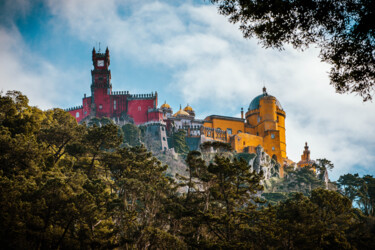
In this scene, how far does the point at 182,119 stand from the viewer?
221 ft

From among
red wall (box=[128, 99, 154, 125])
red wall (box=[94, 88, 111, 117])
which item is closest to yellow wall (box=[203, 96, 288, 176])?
red wall (box=[128, 99, 154, 125])

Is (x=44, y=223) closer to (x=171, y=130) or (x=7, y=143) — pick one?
(x=7, y=143)

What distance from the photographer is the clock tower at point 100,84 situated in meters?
64.5

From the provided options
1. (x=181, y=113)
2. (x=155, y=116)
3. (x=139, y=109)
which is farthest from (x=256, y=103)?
(x=139, y=109)

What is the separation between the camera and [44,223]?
1634cm

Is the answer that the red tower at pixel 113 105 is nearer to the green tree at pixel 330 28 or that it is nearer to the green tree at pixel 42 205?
the green tree at pixel 42 205

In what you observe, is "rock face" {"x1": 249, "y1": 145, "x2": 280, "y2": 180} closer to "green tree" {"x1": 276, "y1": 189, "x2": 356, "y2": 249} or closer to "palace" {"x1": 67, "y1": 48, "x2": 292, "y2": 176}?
"palace" {"x1": 67, "y1": 48, "x2": 292, "y2": 176}

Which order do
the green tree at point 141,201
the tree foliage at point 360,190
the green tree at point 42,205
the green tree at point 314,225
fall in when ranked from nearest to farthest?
the green tree at point 42,205 → the green tree at point 141,201 → the green tree at point 314,225 → the tree foliage at point 360,190

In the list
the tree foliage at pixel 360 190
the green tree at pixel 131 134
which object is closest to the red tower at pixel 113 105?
the green tree at pixel 131 134

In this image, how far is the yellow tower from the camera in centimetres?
6700

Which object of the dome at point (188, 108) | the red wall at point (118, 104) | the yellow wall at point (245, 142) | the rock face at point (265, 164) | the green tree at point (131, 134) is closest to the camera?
the green tree at point (131, 134)

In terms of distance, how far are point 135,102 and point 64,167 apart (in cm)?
4040

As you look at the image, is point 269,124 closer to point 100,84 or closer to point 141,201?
point 100,84

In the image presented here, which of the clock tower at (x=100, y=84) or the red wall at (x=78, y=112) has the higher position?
the clock tower at (x=100, y=84)
